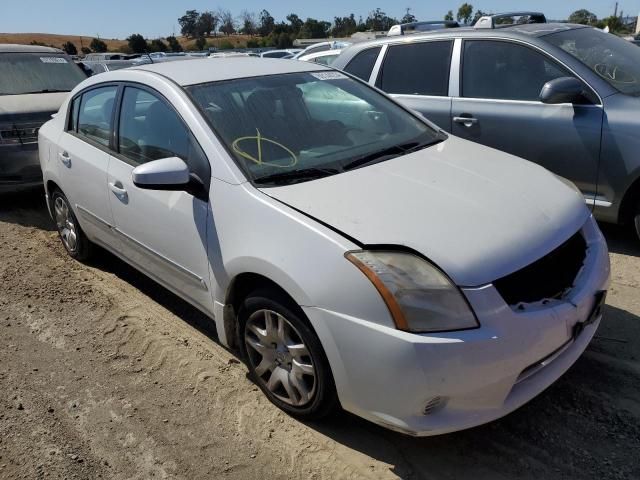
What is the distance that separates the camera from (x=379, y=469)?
246 cm

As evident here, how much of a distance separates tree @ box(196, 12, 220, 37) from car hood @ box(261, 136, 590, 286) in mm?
99222

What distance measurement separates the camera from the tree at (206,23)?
93.8 metres

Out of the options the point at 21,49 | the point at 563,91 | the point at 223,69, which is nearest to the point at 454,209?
the point at 223,69

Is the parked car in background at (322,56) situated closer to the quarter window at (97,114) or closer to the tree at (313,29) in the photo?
the quarter window at (97,114)

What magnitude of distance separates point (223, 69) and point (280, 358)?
187cm

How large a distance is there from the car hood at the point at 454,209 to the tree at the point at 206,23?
9922cm

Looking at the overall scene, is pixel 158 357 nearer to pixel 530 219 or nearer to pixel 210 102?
pixel 210 102

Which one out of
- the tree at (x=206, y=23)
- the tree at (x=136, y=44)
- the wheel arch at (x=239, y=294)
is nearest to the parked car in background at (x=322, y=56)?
the wheel arch at (x=239, y=294)

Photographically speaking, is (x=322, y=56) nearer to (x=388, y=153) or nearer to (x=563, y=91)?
Answer: (x=563, y=91)

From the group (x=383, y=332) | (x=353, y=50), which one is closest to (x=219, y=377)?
(x=383, y=332)

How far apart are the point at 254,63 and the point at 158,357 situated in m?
1.96

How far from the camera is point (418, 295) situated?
2199mm

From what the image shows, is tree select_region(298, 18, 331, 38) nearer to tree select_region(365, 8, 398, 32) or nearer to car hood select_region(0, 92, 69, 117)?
tree select_region(365, 8, 398, 32)

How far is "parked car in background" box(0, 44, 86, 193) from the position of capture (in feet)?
19.7
